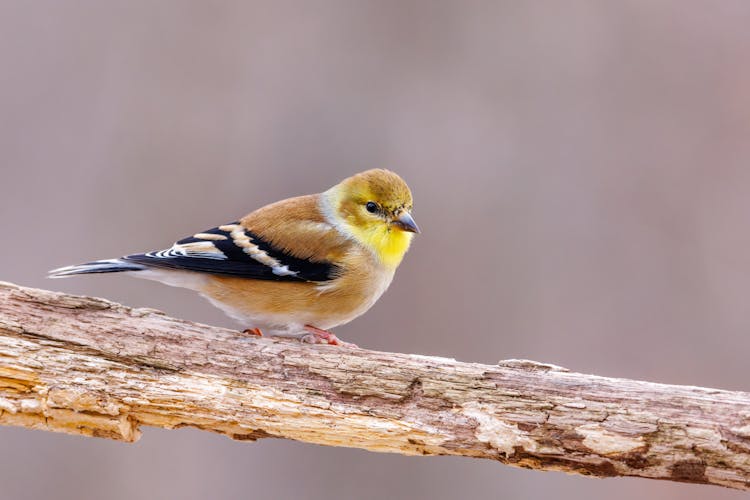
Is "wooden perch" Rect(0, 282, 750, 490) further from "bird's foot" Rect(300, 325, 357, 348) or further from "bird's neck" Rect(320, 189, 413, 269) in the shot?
"bird's neck" Rect(320, 189, 413, 269)

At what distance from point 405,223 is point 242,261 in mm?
1013

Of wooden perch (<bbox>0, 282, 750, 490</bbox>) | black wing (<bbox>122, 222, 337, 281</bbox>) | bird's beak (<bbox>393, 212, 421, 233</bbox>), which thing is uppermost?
bird's beak (<bbox>393, 212, 421, 233</bbox>)

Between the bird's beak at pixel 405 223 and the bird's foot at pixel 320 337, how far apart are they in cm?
80

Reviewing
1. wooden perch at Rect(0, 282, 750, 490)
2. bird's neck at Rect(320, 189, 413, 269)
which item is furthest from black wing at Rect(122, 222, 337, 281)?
wooden perch at Rect(0, 282, 750, 490)

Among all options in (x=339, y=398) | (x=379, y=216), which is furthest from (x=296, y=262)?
(x=339, y=398)

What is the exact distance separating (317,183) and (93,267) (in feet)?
8.55

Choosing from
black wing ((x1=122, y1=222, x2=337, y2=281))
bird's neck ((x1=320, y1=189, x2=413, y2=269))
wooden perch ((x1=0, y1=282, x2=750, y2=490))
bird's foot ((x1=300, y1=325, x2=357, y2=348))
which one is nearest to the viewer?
wooden perch ((x1=0, y1=282, x2=750, y2=490))

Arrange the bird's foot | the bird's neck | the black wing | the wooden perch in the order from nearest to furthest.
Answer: the wooden perch < the bird's foot < the black wing < the bird's neck

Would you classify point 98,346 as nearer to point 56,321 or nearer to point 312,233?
point 56,321

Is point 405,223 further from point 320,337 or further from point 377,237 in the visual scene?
point 320,337

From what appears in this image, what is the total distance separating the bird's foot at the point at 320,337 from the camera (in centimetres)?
433

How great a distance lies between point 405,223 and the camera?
15.6 feet

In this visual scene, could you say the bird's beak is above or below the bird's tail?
above

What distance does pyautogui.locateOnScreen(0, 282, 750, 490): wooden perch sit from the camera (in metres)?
3.28
